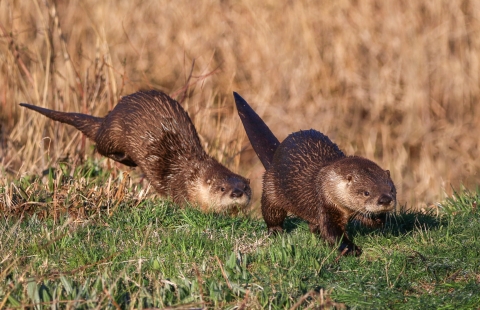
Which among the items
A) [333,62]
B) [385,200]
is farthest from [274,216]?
[333,62]

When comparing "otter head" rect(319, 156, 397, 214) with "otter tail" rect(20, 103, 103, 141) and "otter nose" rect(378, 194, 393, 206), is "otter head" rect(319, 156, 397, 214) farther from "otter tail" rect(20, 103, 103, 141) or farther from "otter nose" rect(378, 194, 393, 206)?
"otter tail" rect(20, 103, 103, 141)

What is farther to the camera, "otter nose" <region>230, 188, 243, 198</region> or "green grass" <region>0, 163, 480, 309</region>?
"otter nose" <region>230, 188, 243, 198</region>

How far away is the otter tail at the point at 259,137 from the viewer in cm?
481

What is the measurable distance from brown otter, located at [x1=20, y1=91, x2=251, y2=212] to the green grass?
993mm

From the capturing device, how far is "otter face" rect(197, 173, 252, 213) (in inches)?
215

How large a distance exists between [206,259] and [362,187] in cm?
91

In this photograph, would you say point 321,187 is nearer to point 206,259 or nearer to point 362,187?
point 362,187

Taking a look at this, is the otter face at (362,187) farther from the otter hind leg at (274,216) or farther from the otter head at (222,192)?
the otter head at (222,192)

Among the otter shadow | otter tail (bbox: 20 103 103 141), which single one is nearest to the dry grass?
otter tail (bbox: 20 103 103 141)

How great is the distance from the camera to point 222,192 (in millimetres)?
5504

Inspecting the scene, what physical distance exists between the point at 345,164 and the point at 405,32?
19.8 ft

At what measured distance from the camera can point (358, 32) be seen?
977 centimetres

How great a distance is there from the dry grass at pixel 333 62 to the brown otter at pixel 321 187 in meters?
4.51

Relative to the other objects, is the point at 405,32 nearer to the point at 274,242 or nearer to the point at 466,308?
the point at 274,242
